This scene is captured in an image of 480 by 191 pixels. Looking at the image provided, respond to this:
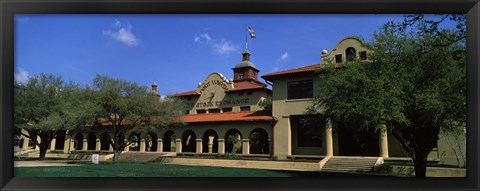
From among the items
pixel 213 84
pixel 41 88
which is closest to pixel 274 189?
pixel 41 88

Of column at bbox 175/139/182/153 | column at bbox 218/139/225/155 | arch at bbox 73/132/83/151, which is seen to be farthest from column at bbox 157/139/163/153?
arch at bbox 73/132/83/151

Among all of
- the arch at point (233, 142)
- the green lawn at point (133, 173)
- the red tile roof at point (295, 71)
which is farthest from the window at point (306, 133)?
the green lawn at point (133, 173)

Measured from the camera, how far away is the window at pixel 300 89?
25942mm

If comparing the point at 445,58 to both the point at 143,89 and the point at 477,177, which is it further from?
the point at 143,89

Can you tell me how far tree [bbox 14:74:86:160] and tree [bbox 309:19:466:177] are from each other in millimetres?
19283

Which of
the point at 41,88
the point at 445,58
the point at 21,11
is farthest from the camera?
the point at 41,88

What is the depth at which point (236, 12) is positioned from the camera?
285 inches

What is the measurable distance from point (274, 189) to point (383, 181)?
212 centimetres

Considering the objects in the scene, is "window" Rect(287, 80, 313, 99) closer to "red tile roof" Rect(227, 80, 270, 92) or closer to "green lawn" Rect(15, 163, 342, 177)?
"red tile roof" Rect(227, 80, 270, 92)

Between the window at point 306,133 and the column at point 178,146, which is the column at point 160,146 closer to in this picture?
the column at point 178,146

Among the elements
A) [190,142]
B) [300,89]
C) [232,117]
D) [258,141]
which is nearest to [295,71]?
[300,89]

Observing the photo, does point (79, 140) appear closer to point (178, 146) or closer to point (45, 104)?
point (45, 104)

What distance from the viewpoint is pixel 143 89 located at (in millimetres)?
25391

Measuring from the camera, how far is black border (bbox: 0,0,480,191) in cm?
710
